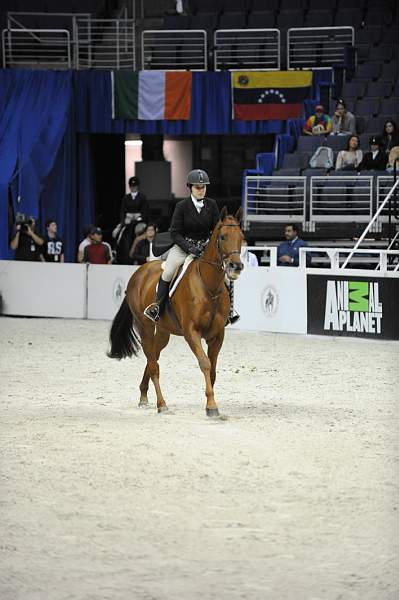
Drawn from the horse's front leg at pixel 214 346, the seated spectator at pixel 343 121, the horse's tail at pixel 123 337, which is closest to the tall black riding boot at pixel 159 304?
the horse's front leg at pixel 214 346

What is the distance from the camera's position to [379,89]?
80.3 ft

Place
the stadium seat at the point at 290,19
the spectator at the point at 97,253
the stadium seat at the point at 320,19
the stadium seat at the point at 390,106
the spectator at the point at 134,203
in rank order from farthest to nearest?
the stadium seat at the point at 290,19
the stadium seat at the point at 320,19
the stadium seat at the point at 390,106
the spectator at the point at 134,203
the spectator at the point at 97,253

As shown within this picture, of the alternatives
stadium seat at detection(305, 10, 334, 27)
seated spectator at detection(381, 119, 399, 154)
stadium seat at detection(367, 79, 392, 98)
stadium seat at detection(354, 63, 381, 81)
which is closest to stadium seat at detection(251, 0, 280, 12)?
stadium seat at detection(305, 10, 334, 27)

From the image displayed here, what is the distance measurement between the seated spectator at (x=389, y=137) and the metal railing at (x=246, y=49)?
4486mm

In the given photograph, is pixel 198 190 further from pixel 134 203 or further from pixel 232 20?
pixel 232 20

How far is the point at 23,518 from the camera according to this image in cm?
765

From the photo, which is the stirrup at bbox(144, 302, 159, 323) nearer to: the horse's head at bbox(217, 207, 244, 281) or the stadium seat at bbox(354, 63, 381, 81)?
the horse's head at bbox(217, 207, 244, 281)

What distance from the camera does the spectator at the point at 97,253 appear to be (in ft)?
73.3

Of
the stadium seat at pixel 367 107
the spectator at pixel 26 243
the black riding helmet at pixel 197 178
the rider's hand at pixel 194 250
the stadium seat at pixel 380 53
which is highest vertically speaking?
the stadium seat at pixel 380 53

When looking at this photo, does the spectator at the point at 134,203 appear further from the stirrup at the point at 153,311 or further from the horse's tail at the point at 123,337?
the stirrup at the point at 153,311

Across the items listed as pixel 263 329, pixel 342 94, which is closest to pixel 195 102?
pixel 342 94

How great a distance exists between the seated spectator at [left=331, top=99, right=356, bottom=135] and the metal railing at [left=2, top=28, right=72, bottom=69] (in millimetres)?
6595

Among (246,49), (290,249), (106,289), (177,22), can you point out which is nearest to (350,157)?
(290,249)

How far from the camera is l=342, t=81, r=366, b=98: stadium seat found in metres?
24.7
